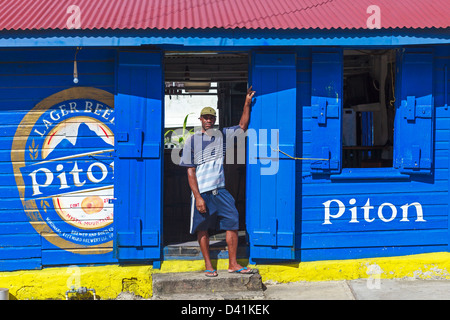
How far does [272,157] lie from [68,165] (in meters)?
2.48

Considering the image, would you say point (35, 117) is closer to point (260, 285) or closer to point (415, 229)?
point (260, 285)

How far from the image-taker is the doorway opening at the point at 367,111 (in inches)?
357

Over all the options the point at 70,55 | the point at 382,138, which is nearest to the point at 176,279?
the point at 70,55

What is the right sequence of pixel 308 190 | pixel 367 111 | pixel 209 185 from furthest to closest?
pixel 367 111 < pixel 308 190 < pixel 209 185

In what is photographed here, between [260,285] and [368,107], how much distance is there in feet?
15.7

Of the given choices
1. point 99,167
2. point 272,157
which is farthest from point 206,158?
point 99,167

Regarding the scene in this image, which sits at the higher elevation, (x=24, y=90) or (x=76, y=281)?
(x=24, y=90)

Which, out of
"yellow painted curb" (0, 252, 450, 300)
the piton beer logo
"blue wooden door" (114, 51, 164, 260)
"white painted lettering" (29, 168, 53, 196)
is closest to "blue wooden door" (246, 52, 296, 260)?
"yellow painted curb" (0, 252, 450, 300)

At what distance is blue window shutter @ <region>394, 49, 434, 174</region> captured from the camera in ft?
22.0

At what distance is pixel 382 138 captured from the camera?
9594mm

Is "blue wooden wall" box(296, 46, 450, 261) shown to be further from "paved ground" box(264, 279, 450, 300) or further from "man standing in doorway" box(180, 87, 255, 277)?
"man standing in doorway" box(180, 87, 255, 277)

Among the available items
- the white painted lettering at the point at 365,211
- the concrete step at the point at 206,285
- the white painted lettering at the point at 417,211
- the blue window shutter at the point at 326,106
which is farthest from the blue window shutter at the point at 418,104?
the concrete step at the point at 206,285

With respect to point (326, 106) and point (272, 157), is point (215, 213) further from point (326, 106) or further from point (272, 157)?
point (326, 106)

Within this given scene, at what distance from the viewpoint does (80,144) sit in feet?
21.7
